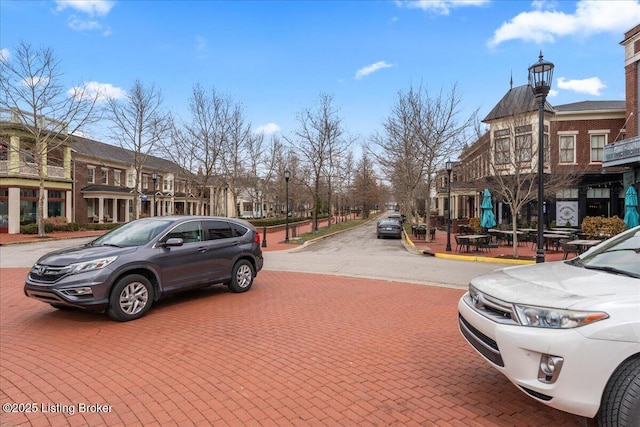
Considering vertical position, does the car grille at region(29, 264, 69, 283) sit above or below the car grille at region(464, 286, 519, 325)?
below

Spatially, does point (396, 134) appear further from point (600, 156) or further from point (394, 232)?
point (600, 156)

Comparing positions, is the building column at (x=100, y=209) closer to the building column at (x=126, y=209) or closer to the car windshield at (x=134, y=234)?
the building column at (x=126, y=209)

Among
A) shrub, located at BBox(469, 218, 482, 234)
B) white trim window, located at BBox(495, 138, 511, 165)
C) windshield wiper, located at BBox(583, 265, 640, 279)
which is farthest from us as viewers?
shrub, located at BBox(469, 218, 482, 234)

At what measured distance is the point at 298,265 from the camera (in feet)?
42.6

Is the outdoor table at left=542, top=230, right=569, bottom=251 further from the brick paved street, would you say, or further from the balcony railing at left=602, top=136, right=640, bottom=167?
the brick paved street

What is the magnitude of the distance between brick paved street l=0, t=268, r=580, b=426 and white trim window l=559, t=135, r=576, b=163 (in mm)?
26247

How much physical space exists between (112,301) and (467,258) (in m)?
12.9

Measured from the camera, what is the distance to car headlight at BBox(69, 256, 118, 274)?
5445mm

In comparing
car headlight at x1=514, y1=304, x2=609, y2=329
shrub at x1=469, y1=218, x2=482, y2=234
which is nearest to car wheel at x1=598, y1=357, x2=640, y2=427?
car headlight at x1=514, y1=304, x2=609, y2=329

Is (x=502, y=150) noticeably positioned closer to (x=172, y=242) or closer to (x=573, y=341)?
(x=172, y=242)

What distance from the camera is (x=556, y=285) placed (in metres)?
3.06

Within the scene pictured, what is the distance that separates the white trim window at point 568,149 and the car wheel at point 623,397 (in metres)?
29.5

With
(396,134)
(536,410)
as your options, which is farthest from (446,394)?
(396,134)

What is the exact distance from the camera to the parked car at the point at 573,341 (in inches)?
95.9
